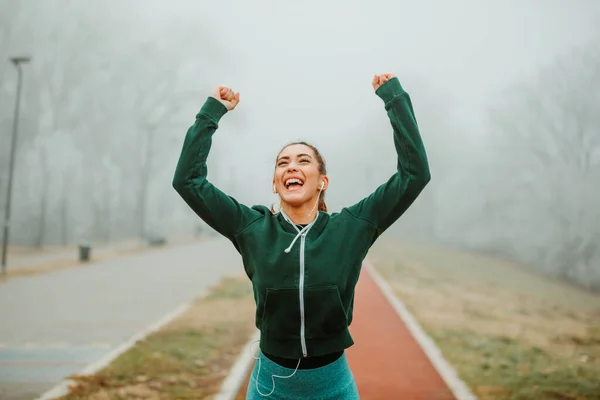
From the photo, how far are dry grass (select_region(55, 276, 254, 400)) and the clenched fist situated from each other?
2755mm

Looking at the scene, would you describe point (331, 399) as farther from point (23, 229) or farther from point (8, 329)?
point (23, 229)

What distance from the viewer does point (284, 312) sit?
1533 mm

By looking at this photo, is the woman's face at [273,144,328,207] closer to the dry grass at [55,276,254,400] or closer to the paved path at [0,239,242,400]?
the dry grass at [55,276,254,400]

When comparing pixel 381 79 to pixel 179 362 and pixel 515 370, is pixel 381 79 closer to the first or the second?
pixel 179 362

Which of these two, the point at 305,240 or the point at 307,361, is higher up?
the point at 305,240

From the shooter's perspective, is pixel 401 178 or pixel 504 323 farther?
pixel 504 323

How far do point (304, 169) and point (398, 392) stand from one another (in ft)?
10.2

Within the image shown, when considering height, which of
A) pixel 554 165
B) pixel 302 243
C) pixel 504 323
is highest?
pixel 554 165

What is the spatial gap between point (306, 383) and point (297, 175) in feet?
2.16

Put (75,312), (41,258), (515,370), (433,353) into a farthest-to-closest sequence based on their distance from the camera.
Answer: (41,258) < (75,312) < (433,353) < (515,370)

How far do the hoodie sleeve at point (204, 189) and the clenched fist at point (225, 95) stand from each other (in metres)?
0.05

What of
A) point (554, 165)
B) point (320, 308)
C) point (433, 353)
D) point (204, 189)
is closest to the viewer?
point (320, 308)

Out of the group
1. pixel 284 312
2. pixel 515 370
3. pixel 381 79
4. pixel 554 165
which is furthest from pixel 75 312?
pixel 554 165

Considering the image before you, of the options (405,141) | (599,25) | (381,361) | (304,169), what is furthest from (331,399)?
(599,25)
